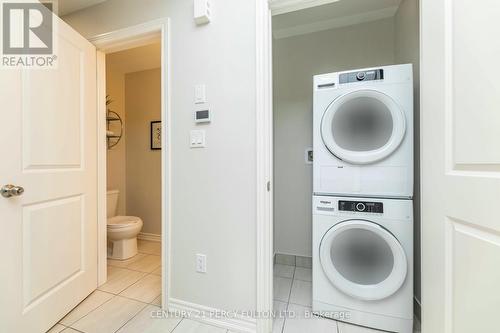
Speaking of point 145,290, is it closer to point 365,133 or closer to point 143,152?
point 143,152

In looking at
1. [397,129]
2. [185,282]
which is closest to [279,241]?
[185,282]

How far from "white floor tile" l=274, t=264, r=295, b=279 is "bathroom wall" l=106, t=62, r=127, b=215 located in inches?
86.5

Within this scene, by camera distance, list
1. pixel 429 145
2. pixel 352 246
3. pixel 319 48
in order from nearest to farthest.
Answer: pixel 429 145 → pixel 352 246 → pixel 319 48

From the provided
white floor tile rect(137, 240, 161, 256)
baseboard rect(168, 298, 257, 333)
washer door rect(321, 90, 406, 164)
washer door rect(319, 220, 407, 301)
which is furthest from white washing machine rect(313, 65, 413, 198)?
white floor tile rect(137, 240, 161, 256)

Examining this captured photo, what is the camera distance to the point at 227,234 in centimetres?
129

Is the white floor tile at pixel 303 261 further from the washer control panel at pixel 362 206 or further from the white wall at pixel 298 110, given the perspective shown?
the washer control panel at pixel 362 206

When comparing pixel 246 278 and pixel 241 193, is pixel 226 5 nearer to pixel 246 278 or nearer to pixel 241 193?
pixel 241 193

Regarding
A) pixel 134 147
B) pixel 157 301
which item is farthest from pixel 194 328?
pixel 134 147

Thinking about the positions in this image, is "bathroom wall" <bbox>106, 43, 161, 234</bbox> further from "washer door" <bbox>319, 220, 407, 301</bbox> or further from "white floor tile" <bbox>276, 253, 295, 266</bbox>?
"washer door" <bbox>319, 220, 407, 301</bbox>

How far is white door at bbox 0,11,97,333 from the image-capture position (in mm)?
1067

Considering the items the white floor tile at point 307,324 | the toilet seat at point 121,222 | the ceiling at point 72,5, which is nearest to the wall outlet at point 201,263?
the white floor tile at point 307,324

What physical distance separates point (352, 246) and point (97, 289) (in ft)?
6.44

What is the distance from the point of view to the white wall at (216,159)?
1238mm

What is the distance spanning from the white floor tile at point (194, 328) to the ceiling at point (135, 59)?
2.56m
